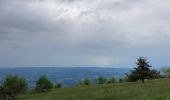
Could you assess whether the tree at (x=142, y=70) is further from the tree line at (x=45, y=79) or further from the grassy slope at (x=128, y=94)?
the grassy slope at (x=128, y=94)

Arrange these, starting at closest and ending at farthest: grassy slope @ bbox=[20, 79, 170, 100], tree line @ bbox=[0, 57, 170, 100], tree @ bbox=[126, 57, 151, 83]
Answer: grassy slope @ bbox=[20, 79, 170, 100]
tree line @ bbox=[0, 57, 170, 100]
tree @ bbox=[126, 57, 151, 83]

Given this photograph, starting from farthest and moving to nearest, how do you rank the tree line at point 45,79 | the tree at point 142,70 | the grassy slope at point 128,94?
1. the tree at point 142,70
2. the tree line at point 45,79
3. the grassy slope at point 128,94

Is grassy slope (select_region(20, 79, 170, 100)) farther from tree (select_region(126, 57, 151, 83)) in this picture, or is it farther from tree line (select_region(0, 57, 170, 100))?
tree (select_region(126, 57, 151, 83))

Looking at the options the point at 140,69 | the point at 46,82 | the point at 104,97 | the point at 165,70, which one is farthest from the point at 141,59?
the point at 165,70

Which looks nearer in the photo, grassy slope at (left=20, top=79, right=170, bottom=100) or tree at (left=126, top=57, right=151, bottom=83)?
grassy slope at (left=20, top=79, right=170, bottom=100)

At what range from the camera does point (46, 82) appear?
14375 centimetres

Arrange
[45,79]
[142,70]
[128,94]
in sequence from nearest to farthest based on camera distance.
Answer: [128,94] < [142,70] < [45,79]

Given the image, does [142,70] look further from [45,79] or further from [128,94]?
[45,79]

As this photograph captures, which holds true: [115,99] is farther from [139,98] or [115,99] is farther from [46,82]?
[46,82]

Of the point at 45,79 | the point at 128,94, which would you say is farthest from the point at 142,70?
the point at 45,79

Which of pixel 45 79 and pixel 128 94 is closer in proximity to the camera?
pixel 128 94

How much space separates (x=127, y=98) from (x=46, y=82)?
120335 mm

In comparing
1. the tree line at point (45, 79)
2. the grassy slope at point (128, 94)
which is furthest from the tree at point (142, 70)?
the grassy slope at point (128, 94)

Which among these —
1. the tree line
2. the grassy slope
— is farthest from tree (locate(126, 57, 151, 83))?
the grassy slope
